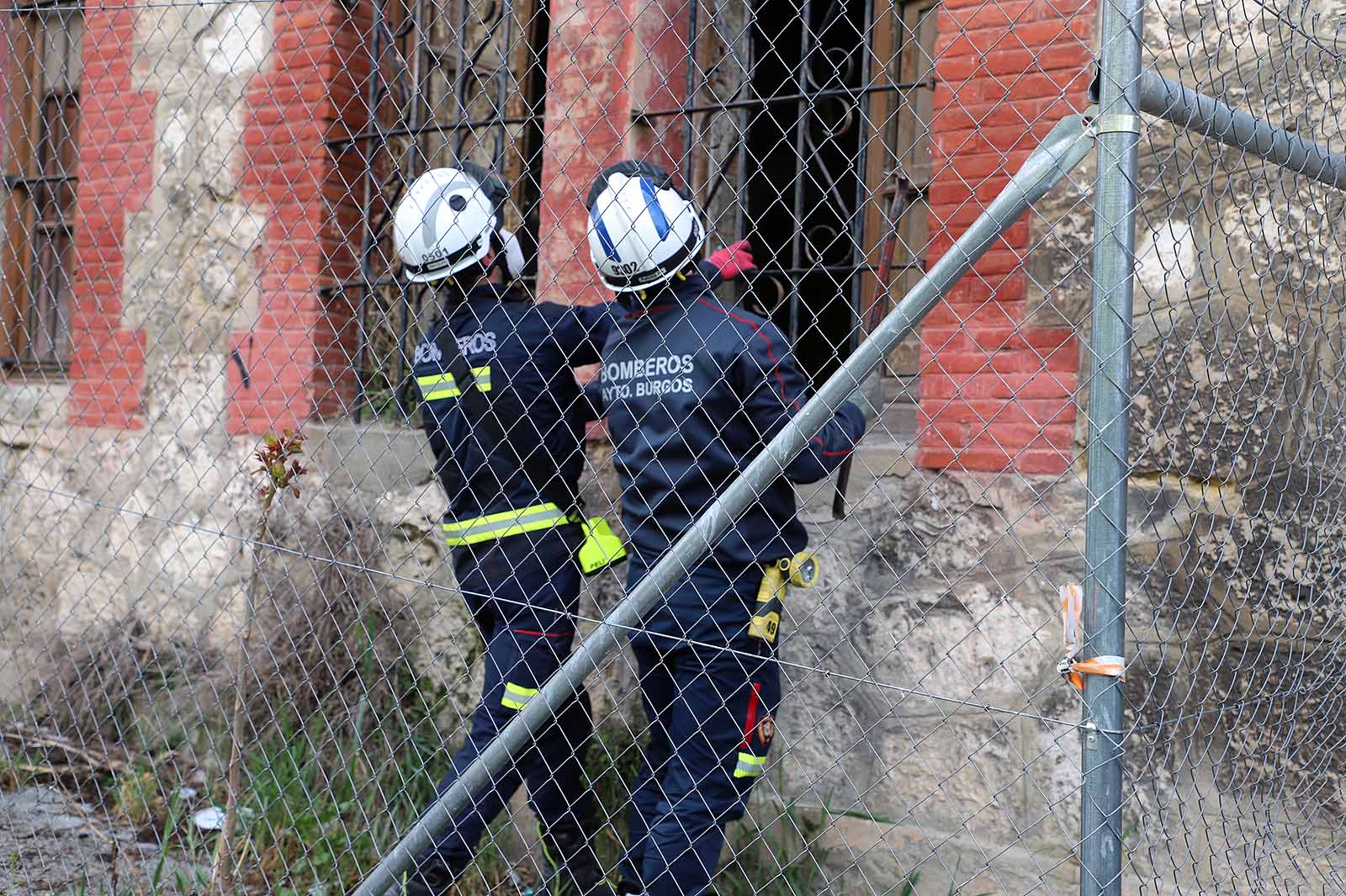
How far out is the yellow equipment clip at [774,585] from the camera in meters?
2.97

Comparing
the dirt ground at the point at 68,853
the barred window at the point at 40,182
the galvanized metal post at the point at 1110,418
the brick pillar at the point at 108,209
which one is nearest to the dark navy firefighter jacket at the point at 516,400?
the dirt ground at the point at 68,853

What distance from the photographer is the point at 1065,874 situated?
3178 millimetres

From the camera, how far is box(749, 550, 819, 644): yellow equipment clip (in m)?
2.97

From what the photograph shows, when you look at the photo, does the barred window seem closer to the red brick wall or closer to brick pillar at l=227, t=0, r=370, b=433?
brick pillar at l=227, t=0, r=370, b=433

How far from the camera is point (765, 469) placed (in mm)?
2238

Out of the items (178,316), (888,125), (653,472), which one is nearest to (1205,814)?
(653,472)

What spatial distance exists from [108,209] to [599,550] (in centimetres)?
320

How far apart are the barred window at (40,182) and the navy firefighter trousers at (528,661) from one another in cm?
338

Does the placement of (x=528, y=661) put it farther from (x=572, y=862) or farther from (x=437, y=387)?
(x=437, y=387)

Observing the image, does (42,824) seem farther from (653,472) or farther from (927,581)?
(927,581)

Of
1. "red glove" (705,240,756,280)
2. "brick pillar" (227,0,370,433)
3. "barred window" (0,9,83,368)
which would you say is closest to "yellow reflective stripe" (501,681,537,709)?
"red glove" (705,240,756,280)

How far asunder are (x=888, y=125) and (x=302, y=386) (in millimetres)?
2306

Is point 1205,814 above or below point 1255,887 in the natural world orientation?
above

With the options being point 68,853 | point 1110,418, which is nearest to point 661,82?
point 1110,418
